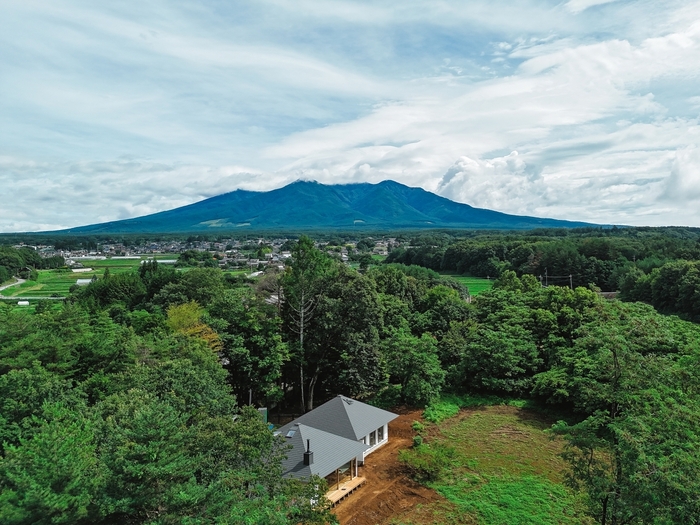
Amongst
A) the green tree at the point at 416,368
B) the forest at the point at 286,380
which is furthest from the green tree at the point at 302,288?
the green tree at the point at 416,368

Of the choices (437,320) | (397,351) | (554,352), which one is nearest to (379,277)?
(437,320)

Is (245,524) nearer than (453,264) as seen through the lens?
Yes

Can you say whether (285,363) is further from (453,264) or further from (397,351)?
(453,264)

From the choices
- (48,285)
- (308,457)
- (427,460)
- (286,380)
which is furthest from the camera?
(48,285)

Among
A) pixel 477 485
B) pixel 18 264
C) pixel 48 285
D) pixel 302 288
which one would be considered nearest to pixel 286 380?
pixel 302 288

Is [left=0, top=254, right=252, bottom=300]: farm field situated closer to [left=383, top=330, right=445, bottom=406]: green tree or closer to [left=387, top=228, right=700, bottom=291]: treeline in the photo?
[left=383, top=330, right=445, bottom=406]: green tree

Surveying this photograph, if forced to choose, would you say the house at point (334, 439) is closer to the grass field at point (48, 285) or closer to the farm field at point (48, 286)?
the farm field at point (48, 286)

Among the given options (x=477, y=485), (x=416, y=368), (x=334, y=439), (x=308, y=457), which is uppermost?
(x=416, y=368)

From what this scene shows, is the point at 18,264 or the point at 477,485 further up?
the point at 18,264

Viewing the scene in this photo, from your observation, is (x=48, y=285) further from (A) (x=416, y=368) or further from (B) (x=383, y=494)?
(B) (x=383, y=494)
